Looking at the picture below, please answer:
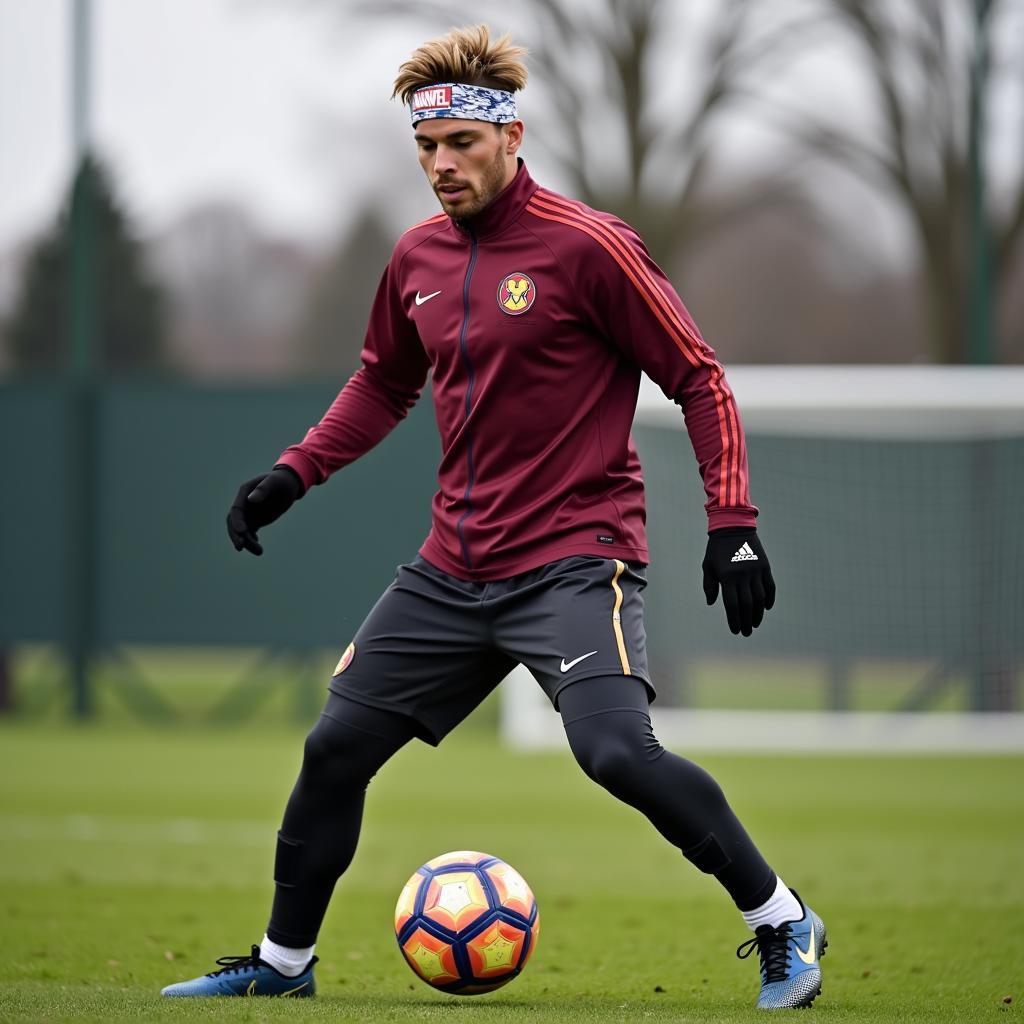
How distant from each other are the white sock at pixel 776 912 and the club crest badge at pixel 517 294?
160 centimetres

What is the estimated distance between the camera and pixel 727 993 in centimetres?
506

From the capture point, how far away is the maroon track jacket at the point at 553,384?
15.1ft

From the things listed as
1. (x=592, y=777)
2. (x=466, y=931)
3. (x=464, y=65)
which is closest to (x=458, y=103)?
(x=464, y=65)

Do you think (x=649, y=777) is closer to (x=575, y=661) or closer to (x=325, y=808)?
(x=575, y=661)

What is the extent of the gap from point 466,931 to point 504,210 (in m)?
1.88

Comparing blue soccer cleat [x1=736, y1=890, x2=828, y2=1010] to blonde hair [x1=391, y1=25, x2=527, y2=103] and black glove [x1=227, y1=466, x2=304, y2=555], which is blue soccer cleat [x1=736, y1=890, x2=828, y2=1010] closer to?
black glove [x1=227, y1=466, x2=304, y2=555]

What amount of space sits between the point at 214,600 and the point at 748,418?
197 inches

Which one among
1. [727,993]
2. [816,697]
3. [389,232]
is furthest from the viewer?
[389,232]

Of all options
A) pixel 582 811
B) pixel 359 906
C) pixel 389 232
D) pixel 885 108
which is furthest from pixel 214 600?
pixel 389 232

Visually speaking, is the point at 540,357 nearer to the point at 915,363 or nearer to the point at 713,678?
the point at 713,678

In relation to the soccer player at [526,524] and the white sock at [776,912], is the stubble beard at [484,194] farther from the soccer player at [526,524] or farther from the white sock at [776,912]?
the white sock at [776,912]

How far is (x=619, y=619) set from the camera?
181 inches


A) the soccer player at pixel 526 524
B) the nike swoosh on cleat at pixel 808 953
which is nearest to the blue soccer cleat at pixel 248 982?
the soccer player at pixel 526 524

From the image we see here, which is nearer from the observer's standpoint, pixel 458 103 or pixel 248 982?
pixel 458 103
